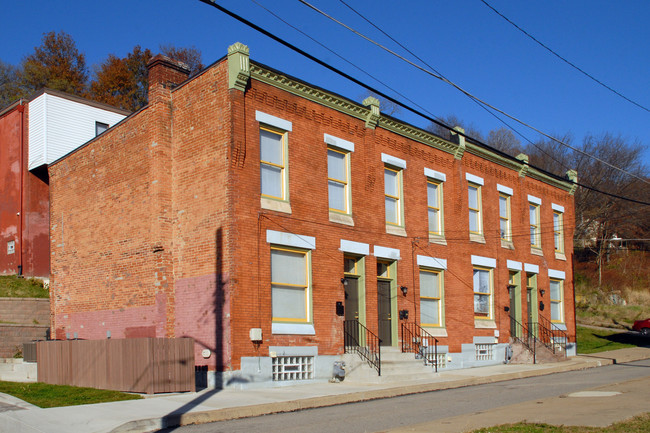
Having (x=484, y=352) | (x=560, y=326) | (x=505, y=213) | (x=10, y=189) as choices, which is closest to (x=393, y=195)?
(x=484, y=352)

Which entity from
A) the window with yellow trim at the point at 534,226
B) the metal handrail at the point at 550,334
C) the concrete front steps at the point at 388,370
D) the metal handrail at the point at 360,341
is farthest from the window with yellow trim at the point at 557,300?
the metal handrail at the point at 360,341

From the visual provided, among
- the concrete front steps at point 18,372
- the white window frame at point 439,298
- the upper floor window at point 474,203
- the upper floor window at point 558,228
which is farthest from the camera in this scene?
the upper floor window at point 558,228

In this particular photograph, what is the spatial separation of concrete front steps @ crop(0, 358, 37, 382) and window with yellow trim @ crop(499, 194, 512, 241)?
18835 millimetres

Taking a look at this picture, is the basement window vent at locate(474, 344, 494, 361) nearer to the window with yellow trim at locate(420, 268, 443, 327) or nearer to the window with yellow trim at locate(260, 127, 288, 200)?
the window with yellow trim at locate(420, 268, 443, 327)

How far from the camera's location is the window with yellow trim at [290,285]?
1822 centimetres

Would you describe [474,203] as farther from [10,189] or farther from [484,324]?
[10,189]

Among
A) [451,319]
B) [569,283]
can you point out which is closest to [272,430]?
[451,319]

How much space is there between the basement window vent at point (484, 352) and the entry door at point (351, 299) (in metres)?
7.14

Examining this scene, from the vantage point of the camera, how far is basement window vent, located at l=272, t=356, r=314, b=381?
1772 centimetres

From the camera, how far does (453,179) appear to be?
25.7 m

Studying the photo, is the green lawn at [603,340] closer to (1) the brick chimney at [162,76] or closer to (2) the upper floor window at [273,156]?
(2) the upper floor window at [273,156]

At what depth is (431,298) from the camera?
2375 cm

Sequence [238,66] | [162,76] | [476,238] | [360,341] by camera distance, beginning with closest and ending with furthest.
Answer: [238,66] → [162,76] → [360,341] → [476,238]

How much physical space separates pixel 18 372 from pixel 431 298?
13668mm
